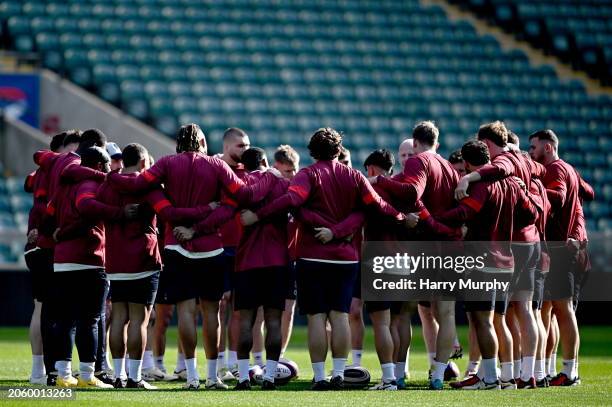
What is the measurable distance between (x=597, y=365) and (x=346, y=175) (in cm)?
488

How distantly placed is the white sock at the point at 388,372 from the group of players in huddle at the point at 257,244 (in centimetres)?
1

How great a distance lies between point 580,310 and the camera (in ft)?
67.4

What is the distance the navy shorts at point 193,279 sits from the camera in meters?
9.85

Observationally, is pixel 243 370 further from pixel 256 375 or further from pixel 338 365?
pixel 256 375


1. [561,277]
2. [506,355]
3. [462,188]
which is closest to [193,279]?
[462,188]

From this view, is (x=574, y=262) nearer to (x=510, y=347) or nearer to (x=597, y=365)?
(x=510, y=347)

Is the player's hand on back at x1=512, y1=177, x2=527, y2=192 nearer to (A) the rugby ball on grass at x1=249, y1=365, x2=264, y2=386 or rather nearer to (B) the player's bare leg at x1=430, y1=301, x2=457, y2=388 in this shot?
(B) the player's bare leg at x1=430, y1=301, x2=457, y2=388

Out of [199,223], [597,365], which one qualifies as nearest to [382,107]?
[597,365]

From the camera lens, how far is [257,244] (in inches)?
397

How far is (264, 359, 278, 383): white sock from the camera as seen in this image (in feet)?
33.0

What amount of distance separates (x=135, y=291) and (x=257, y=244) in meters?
1.07

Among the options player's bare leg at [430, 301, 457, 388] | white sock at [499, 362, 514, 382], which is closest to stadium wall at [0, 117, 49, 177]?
player's bare leg at [430, 301, 457, 388]

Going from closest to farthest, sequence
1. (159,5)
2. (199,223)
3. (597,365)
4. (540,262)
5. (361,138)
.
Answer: (199,223), (540,262), (597,365), (361,138), (159,5)

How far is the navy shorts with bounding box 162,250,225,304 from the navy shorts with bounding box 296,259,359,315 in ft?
2.29
